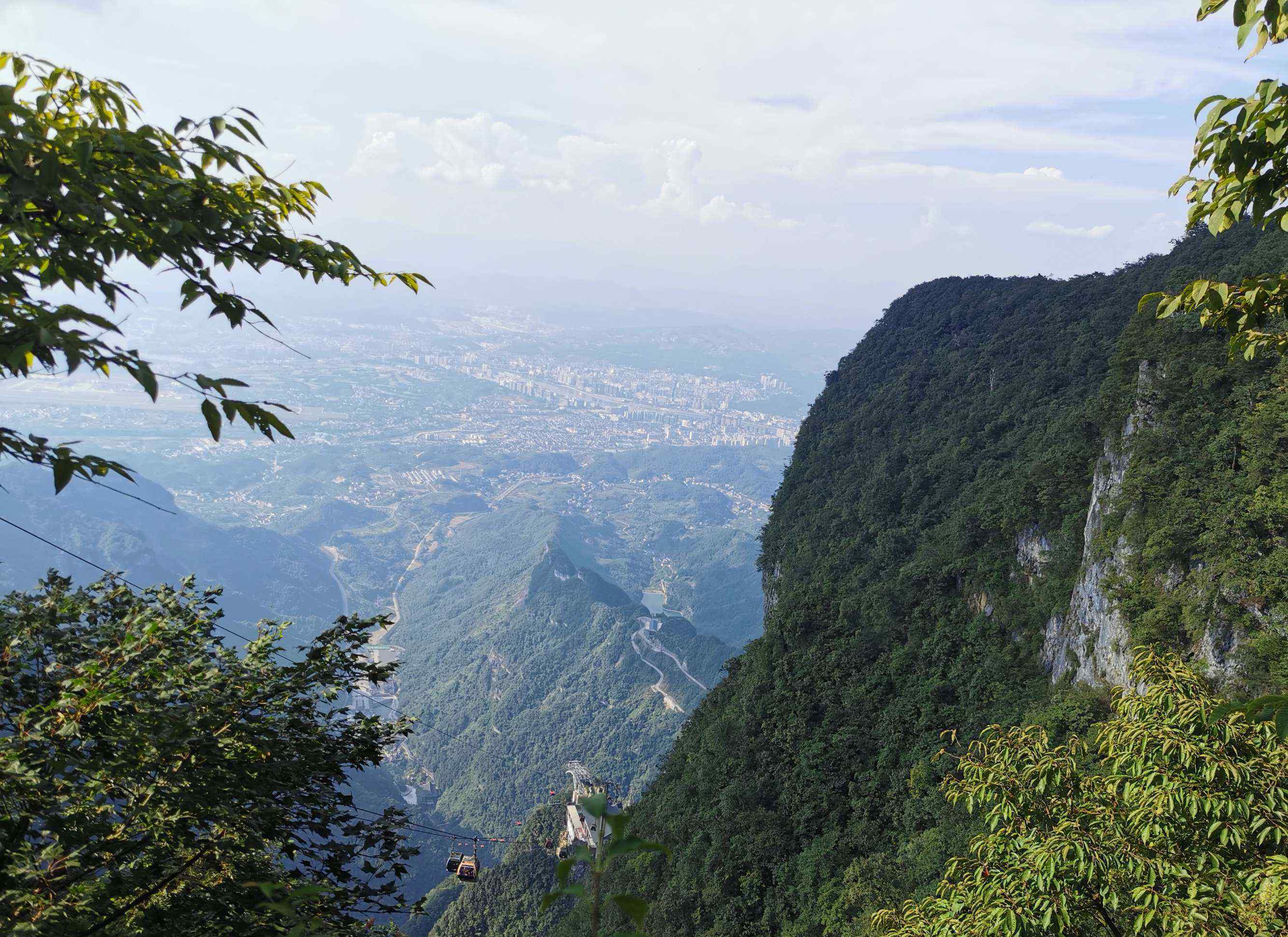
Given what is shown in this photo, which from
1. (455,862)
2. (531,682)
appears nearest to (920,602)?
(455,862)

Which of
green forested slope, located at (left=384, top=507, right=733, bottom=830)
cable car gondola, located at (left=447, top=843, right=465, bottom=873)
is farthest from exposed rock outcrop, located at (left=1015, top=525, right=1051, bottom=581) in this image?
green forested slope, located at (left=384, top=507, right=733, bottom=830)

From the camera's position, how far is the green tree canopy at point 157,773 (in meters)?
3.32

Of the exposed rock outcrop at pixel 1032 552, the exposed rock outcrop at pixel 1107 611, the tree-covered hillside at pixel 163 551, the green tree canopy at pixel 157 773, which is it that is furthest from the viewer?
the tree-covered hillside at pixel 163 551

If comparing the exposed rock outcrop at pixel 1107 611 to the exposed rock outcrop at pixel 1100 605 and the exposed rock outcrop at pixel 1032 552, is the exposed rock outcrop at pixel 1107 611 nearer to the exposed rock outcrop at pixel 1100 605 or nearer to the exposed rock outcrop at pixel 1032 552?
the exposed rock outcrop at pixel 1100 605

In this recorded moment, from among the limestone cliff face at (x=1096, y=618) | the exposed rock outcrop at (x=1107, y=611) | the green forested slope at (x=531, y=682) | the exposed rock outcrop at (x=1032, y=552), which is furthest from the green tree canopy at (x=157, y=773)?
the green forested slope at (x=531, y=682)

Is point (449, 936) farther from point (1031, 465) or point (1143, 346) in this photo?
point (1143, 346)

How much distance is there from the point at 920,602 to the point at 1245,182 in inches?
777

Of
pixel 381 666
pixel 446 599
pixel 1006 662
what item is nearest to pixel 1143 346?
pixel 1006 662

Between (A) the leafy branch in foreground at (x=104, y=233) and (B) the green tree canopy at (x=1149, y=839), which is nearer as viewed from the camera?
(A) the leafy branch in foreground at (x=104, y=233)

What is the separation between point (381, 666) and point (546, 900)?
5717 mm

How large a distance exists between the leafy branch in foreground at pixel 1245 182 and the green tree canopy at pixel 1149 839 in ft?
6.94

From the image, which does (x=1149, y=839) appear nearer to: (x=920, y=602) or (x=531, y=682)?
(x=920, y=602)

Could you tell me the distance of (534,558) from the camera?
344ft

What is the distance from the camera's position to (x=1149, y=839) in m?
4.29
